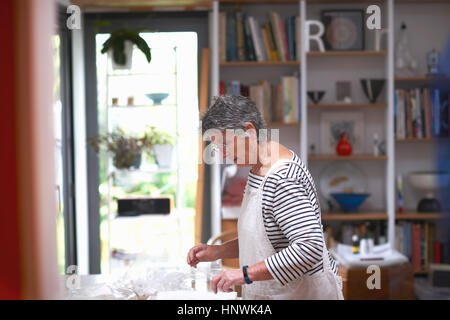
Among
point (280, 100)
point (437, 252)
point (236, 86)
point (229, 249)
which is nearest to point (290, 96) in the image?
point (280, 100)

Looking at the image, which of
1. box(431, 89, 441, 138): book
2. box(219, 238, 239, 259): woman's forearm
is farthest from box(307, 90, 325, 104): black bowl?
box(219, 238, 239, 259): woman's forearm

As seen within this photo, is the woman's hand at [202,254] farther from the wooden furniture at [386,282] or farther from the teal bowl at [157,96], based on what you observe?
the teal bowl at [157,96]

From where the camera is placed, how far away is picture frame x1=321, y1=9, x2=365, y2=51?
109 inches

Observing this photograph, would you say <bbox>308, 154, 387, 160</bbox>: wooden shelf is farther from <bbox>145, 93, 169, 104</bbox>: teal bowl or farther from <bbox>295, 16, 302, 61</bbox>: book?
<bbox>145, 93, 169, 104</bbox>: teal bowl

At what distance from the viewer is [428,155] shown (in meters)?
2.93

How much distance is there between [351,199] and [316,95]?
2.04 feet

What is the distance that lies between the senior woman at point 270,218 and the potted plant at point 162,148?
1.77 meters

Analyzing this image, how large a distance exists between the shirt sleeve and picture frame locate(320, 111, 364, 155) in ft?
6.99

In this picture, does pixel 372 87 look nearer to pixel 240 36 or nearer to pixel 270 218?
pixel 240 36

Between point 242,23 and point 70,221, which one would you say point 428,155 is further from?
point 70,221

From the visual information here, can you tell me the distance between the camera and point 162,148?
2654 millimetres

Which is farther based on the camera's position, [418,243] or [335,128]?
[335,128]

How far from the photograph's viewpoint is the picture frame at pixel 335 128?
2.90 metres

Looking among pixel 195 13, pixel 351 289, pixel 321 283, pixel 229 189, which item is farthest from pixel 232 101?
pixel 195 13
